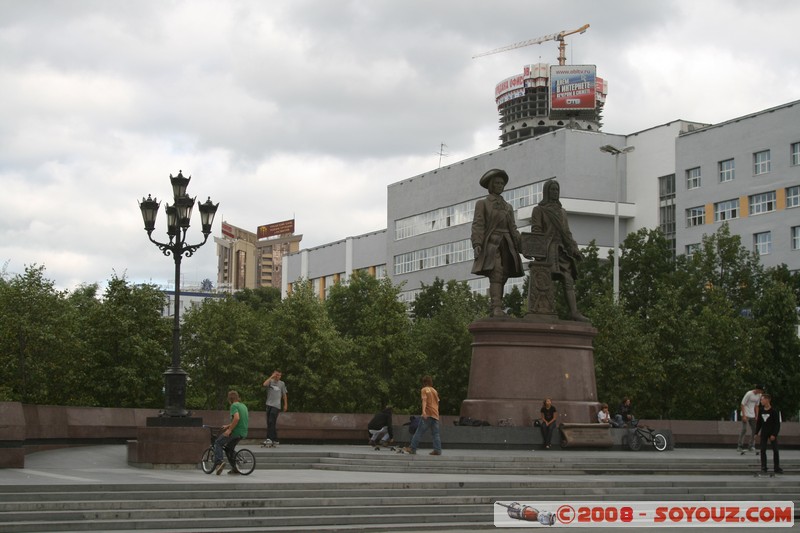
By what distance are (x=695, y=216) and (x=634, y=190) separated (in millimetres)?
7904

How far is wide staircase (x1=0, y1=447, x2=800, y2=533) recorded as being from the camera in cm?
1461

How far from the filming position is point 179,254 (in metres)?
Answer: 22.3

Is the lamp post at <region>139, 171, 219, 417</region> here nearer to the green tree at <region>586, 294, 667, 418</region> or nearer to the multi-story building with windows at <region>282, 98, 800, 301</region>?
the green tree at <region>586, 294, 667, 418</region>

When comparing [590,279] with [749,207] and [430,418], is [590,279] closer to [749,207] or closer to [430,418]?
[749,207]

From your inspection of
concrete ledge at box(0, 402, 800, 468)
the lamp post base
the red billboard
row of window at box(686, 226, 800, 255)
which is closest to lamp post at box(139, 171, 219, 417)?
the lamp post base

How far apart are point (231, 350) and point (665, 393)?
19179mm

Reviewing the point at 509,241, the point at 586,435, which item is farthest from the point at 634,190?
the point at 586,435

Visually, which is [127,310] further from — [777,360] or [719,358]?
[777,360]

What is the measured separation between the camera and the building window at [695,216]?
75.0m

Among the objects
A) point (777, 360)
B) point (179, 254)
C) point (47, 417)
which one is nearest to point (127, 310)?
point (47, 417)

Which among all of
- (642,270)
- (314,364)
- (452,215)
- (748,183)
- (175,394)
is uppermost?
(452,215)

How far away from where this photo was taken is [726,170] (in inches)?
2894

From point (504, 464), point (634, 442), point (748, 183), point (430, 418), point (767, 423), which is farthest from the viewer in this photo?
point (748, 183)

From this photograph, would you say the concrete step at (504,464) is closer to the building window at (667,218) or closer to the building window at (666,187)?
the building window at (666,187)
